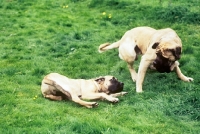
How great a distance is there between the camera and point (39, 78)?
28.5 ft

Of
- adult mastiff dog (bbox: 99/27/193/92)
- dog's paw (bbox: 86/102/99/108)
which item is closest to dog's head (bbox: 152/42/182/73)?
adult mastiff dog (bbox: 99/27/193/92)

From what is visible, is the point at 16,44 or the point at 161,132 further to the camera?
the point at 16,44

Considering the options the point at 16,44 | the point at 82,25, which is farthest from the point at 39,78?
the point at 82,25

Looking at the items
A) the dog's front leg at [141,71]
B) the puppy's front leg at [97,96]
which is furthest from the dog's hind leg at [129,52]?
the puppy's front leg at [97,96]

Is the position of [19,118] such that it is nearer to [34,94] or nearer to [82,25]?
[34,94]

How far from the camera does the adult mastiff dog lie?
6.86 metres

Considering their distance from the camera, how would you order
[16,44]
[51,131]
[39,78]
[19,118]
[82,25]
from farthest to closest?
[82,25], [16,44], [39,78], [19,118], [51,131]

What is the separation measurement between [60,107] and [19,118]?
0.78 meters

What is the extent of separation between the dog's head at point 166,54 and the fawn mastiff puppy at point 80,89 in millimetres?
887

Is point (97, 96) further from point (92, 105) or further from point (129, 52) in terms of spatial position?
point (129, 52)

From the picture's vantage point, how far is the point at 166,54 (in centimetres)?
685

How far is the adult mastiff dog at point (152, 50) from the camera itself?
6855 mm

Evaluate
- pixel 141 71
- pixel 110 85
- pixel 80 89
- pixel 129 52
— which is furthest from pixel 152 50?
pixel 80 89

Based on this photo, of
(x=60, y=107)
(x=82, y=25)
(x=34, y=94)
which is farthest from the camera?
(x=82, y=25)
